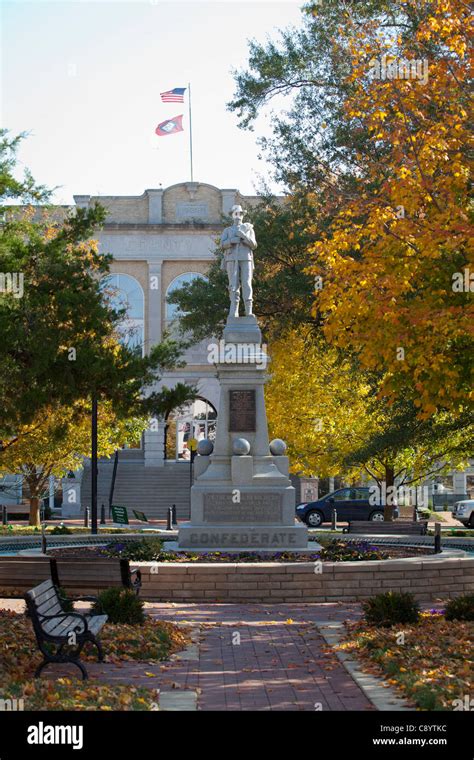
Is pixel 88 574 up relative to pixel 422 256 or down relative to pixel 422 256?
down

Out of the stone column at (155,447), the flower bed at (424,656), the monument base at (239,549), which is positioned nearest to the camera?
the flower bed at (424,656)

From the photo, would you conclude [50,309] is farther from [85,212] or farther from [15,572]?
[15,572]

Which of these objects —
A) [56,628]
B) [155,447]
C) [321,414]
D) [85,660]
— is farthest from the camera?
[155,447]

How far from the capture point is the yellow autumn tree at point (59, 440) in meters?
27.1

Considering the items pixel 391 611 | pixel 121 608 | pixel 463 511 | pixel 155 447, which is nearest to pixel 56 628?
pixel 121 608

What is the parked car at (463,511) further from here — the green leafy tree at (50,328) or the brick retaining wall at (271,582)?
the brick retaining wall at (271,582)

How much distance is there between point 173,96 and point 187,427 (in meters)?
19.5

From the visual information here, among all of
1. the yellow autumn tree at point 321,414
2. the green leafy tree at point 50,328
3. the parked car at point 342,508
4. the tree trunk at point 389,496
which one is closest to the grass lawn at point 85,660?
the green leafy tree at point 50,328

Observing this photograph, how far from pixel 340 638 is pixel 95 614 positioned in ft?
8.71

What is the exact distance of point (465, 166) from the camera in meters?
14.6

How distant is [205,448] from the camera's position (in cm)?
1862

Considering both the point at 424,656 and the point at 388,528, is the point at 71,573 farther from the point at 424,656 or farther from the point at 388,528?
the point at 388,528

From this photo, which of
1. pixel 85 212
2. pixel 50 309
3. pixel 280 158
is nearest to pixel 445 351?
pixel 50 309

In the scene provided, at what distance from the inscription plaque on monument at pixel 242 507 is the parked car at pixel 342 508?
21.4 meters
